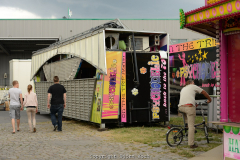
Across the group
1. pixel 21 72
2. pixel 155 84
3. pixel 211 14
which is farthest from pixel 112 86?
pixel 21 72

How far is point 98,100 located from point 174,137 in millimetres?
4414

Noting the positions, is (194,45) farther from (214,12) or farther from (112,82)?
(214,12)

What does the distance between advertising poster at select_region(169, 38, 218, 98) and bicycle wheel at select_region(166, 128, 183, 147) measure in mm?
6617

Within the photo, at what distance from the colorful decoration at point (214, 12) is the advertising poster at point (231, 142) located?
2.36 metres

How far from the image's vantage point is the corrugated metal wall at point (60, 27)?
35.3 m

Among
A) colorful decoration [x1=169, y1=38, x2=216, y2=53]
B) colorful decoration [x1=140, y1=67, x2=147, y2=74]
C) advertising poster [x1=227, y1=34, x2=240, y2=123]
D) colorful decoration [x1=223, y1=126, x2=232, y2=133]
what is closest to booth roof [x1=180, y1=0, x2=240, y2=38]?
advertising poster [x1=227, y1=34, x2=240, y2=123]

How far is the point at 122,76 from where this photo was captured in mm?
12117

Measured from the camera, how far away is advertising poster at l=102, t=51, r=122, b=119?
38.8 ft

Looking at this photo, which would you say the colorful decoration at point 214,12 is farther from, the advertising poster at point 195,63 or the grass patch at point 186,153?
the advertising poster at point 195,63

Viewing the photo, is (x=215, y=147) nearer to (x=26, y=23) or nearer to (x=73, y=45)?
(x=73, y=45)

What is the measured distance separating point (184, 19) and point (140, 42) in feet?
18.5

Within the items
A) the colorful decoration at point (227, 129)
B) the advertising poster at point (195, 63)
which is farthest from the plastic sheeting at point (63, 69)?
the colorful decoration at point (227, 129)

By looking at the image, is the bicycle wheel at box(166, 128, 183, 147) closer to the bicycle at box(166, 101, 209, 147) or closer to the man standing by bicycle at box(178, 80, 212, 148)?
the bicycle at box(166, 101, 209, 147)

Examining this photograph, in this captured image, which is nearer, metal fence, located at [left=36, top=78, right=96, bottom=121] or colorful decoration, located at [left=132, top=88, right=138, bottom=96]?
colorful decoration, located at [left=132, top=88, right=138, bottom=96]
